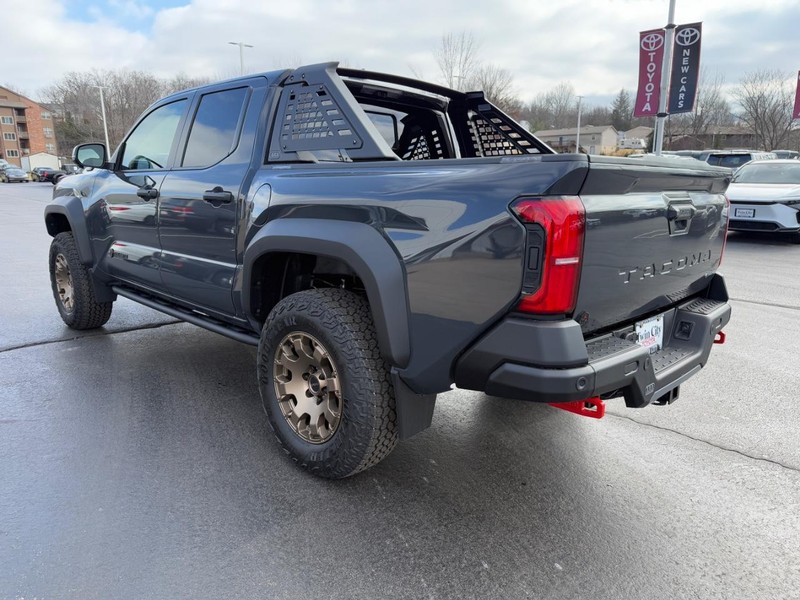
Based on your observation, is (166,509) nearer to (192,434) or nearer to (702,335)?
(192,434)

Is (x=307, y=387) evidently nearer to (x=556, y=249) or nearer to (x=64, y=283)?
(x=556, y=249)

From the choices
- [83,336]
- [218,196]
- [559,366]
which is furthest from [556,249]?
[83,336]

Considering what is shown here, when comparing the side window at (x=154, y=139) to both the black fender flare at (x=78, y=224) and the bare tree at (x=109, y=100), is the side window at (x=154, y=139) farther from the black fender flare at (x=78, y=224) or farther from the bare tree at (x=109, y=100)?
the bare tree at (x=109, y=100)

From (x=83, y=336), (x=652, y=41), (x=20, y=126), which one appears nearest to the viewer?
(x=83, y=336)

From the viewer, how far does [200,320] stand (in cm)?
365

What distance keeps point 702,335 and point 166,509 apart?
260 cm

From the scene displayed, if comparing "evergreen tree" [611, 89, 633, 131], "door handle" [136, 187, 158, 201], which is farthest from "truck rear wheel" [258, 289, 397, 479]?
"evergreen tree" [611, 89, 633, 131]

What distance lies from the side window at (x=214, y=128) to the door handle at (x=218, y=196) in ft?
0.84

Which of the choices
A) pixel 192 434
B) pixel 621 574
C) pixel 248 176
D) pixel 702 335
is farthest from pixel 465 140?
pixel 621 574

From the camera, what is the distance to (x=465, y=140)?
4.29m

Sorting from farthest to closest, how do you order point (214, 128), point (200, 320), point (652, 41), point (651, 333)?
point (652, 41)
point (200, 320)
point (214, 128)
point (651, 333)

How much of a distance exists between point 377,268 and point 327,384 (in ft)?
2.10

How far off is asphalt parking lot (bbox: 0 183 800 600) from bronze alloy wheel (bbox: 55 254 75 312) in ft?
3.24

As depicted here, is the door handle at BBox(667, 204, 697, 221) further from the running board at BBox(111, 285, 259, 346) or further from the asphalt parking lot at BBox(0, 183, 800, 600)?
the running board at BBox(111, 285, 259, 346)
